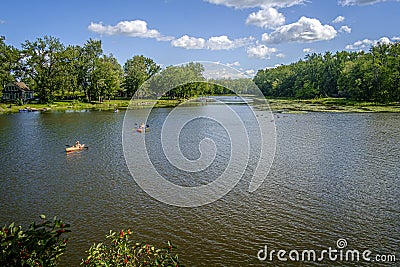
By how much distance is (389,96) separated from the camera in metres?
70.9

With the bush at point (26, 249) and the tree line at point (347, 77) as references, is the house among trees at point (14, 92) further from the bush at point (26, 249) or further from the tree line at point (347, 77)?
the bush at point (26, 249)

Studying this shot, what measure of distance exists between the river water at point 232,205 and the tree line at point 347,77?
54531 millimetres

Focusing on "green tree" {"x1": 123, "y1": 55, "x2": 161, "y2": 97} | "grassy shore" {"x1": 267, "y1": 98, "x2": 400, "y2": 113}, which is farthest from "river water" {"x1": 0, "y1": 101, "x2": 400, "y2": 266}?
"green tree" {"x1": 123, "y1": 55, "x2": 161, "y2": 97}

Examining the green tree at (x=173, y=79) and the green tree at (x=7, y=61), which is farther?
the green tree at (x=7, y=61)

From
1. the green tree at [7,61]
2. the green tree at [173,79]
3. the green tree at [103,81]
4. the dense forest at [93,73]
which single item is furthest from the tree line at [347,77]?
the green tree at [7,61]

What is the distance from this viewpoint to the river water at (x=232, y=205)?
1105cm

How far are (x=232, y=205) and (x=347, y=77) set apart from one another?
75607 mm

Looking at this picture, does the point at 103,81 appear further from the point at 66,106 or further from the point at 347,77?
the point at 347,77

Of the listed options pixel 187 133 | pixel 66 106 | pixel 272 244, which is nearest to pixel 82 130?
pixel 187 133

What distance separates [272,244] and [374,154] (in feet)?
51.0

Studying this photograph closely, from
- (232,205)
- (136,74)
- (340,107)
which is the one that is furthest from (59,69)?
(232,205)

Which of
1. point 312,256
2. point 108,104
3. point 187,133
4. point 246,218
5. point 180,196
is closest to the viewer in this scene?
point 312,256

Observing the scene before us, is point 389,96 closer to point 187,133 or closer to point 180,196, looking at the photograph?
point 187,133

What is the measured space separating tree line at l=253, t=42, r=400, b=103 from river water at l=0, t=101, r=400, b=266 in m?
54.5
